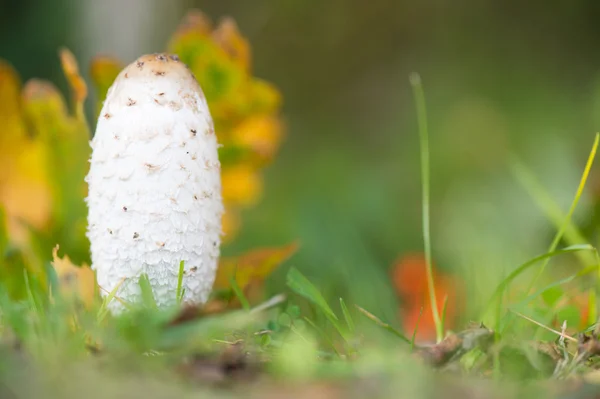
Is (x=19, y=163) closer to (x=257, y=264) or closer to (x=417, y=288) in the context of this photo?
(x=257, y=264)

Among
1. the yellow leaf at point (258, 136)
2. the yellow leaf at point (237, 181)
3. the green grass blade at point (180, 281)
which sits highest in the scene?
the yellow leaf at point (258, 136)

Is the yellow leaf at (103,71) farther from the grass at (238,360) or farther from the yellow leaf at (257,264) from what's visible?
the grass at (238,360)

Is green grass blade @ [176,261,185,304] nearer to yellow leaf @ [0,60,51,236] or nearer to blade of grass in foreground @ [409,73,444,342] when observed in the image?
blade of grass in foreground @ [409,73,444,342]

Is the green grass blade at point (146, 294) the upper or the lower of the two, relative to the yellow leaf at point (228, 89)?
lower

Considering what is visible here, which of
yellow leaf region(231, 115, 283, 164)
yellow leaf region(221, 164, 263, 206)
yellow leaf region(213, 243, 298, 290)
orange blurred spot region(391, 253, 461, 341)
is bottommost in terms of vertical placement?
orange blurred spot region(391, 253, 461, 341)

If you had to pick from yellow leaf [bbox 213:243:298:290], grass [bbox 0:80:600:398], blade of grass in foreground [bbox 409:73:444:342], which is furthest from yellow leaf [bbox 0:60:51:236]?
blade of grass in foreground [bbox 409:73:444:342]

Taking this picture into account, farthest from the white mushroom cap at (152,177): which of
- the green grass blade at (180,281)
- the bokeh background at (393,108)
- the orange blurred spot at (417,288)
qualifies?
the orange blurred spot at (417,288)

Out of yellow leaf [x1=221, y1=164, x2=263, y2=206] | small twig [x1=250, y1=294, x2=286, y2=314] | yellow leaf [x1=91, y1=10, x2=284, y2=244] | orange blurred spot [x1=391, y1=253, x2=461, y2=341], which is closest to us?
small twig [x1=250, y1=294, x2=286, y2=314]

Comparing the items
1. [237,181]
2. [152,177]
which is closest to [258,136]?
[237,181]
